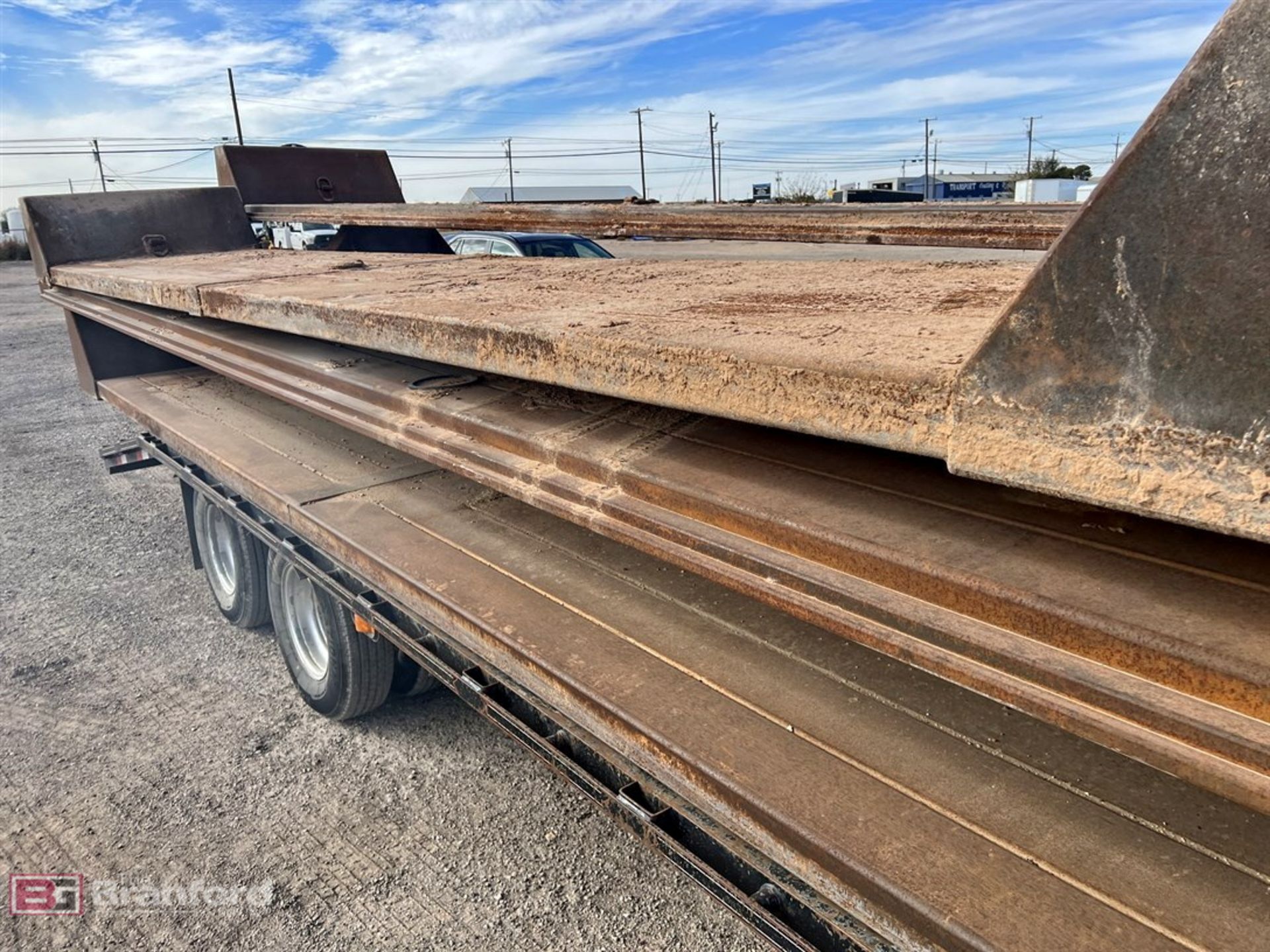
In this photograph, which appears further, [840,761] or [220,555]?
[220,555]

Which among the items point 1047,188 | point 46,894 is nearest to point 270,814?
point 46,894

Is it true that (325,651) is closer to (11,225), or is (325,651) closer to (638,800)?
(638,800)

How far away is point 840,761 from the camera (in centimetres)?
148

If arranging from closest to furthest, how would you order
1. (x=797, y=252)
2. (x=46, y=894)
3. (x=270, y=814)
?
1. (x=46, y=894)
2. (x=270, y=814)
3. (x=797, y=252)

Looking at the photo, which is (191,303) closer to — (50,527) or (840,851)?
(840,851)

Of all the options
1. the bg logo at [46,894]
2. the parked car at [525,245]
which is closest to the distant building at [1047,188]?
the parked car at [525,245]

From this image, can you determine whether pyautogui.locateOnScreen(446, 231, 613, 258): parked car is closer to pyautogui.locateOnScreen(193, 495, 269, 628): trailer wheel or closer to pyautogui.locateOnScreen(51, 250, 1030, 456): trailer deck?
pyautogui.locateOnScreen(193, 495, 269, 628): trailer wheel

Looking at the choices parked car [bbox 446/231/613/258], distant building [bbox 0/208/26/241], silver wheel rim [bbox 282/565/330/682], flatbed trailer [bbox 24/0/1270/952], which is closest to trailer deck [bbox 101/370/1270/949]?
flatbed trailer [bbox 24/0/1270/952]

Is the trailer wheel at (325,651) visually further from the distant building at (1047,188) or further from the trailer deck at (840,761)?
the distant building at (1047,188)

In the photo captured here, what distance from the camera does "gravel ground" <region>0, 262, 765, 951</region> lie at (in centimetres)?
283

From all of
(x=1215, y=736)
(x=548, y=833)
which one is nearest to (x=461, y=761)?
(x=548, y=833)

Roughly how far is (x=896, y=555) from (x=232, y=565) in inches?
171

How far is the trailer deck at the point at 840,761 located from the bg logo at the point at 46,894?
1.54 m

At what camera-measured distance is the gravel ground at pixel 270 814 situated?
9.29 ft
